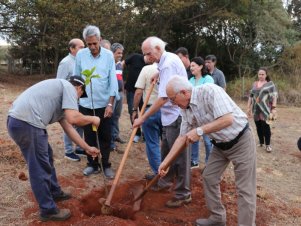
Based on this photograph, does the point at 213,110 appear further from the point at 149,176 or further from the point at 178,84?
the point at 149,176

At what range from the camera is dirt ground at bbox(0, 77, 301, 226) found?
13.4ft

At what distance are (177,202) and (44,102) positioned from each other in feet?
6.34

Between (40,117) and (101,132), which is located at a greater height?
(40,117)

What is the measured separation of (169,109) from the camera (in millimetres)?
4422

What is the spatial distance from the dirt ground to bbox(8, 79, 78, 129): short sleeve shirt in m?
1.10

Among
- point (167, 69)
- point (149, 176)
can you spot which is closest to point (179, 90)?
point (167, 69)

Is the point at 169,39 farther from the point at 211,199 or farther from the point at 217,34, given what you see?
the point at 211,199

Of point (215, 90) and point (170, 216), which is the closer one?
point (215, 90)

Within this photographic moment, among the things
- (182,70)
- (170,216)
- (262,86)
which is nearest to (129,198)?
(170,216)

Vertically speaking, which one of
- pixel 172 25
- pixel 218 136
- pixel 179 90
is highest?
pixel 172 25

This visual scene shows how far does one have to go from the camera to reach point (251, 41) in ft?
59.2

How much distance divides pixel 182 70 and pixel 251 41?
14727mm

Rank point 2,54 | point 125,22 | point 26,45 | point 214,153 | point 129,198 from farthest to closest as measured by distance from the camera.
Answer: point 2,54
point 26,45
point 125,22
point 129,198
point 214,153

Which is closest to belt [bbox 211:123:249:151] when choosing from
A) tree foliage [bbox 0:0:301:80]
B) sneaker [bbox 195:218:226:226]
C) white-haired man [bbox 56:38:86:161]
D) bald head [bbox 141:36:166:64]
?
sneaker [bbox 195:218:226:226]
